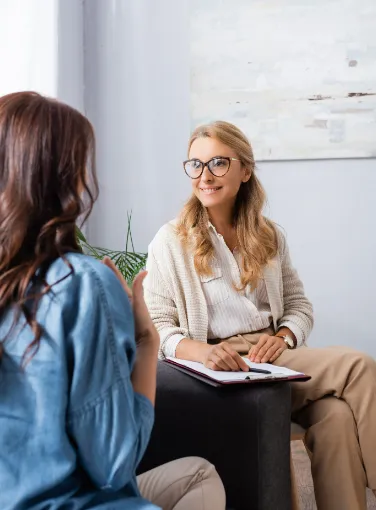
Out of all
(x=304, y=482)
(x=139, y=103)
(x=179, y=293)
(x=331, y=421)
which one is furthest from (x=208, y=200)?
(x=139, y=103)

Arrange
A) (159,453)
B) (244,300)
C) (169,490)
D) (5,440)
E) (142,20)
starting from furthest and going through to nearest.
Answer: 1. (142,20)
2. (244,300)
3. (159,453)
4. (169,490)
5. (5,440)

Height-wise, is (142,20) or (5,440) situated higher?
(142,20)

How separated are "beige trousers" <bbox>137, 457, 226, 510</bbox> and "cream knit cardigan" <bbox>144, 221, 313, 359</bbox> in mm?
736

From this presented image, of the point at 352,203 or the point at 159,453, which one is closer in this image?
the point at 159,453

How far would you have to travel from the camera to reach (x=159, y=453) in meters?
1.75

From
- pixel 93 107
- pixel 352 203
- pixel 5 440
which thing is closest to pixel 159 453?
pixel 5 440

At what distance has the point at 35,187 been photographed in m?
1.00

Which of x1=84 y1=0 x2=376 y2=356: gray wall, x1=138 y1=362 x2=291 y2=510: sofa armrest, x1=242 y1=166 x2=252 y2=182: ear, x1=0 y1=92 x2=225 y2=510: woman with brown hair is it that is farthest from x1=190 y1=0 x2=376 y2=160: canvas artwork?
x1=0 y1=92 x2=225 y2=510: woman with brown hair

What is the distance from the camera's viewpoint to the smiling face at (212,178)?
2184mm

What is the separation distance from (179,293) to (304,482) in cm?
102

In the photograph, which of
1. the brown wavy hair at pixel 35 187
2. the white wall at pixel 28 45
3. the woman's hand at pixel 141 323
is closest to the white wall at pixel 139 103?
the white wall at pixel 28 45

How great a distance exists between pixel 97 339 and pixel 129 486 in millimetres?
237

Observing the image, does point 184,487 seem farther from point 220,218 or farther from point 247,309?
point 220,218

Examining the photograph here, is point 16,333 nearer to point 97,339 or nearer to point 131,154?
point 97,339
